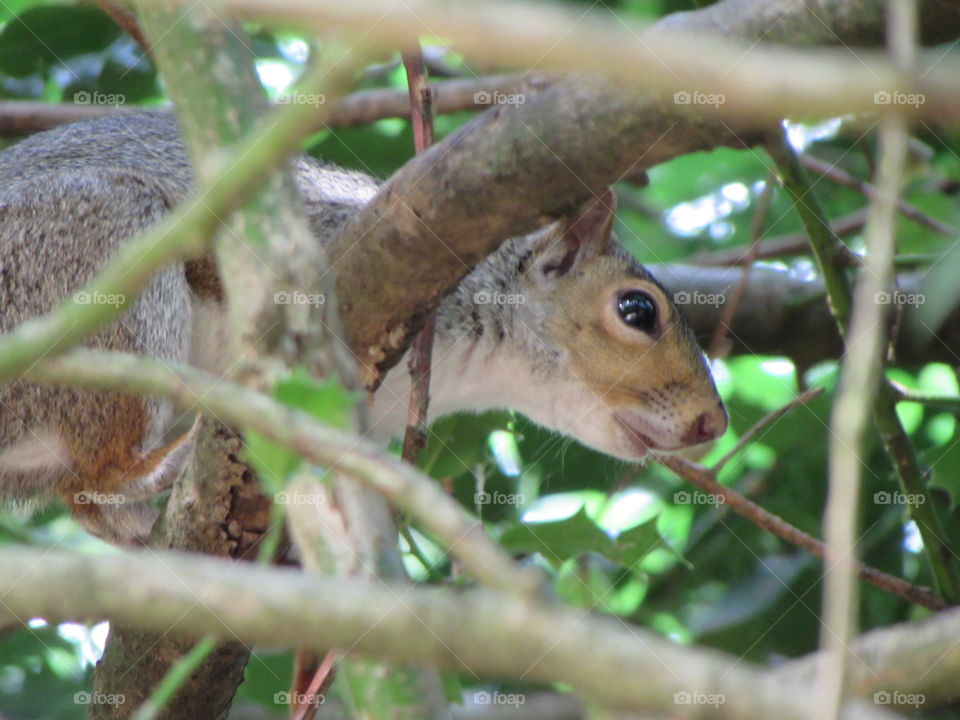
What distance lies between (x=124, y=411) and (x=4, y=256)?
474 mm

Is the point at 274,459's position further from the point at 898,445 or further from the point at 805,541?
the point at 898,445

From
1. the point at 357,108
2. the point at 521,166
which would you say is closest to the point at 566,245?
the point at 357,108

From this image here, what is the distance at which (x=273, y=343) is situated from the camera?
1.38 metres

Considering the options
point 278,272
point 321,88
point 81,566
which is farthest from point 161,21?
point 81,566

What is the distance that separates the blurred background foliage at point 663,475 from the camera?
10.8 ft

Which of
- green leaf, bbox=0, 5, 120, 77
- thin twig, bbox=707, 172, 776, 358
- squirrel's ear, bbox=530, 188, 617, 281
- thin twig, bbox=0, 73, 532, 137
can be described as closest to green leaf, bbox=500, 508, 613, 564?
thin twig, bbox=707, 172, 776, 358

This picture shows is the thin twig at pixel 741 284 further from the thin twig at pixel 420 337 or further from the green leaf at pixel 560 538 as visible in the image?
the thin twig at pixel 420 337

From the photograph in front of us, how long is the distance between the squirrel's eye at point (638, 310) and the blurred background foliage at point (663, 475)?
435mm

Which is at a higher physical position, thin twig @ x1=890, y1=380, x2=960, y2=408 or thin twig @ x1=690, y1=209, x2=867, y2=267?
thin twig @ x1=690, y1=209, x2=867, y2=267

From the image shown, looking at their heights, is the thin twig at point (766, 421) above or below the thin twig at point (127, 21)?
below

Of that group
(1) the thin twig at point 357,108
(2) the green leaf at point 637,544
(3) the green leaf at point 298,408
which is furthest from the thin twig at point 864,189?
(3) the green leaf at point 298,408

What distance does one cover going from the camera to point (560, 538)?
2615 mm

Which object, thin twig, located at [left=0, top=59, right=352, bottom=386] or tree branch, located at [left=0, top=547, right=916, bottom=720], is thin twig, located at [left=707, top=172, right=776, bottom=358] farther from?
tree branch, located at [left=0, top=547, right=916, bottom=720]

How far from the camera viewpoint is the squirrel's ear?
3613mm
